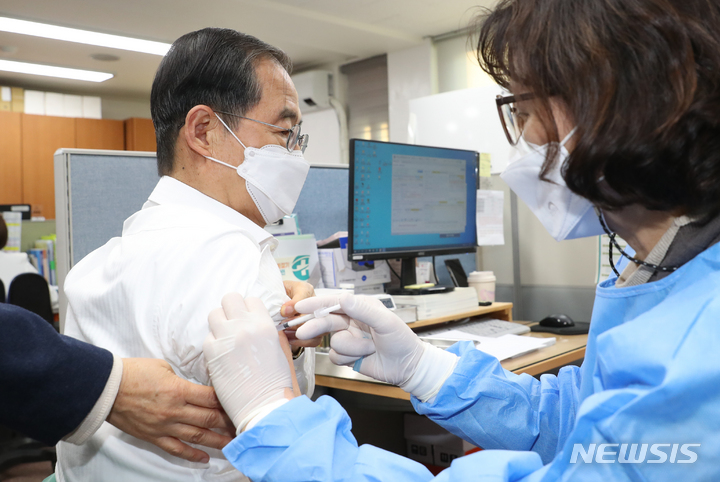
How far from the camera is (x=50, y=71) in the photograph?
5.82m

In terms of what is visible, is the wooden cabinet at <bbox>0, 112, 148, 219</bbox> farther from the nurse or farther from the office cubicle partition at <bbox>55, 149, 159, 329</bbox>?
the nurse

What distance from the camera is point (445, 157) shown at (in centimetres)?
194

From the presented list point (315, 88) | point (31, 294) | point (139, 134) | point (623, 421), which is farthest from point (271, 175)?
point (139, 134)

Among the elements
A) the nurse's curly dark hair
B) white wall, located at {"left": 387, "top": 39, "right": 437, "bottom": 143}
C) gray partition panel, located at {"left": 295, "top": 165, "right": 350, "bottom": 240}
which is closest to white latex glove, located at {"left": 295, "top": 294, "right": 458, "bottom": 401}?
the nurse's curly dark hair

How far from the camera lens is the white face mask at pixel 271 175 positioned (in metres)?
1.07

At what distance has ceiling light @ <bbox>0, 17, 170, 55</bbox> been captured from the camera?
4.61 meters

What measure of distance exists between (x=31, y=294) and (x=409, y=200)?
2133 millimetres

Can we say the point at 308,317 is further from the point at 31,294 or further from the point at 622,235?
the point at 31,294

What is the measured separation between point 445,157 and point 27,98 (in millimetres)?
6064

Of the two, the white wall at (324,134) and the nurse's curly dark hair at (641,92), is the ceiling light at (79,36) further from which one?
the nurse's curly dark hair at (641,92)

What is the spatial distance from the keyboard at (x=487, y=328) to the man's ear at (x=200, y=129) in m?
0.85

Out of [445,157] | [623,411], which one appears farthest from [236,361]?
→ [445,157]

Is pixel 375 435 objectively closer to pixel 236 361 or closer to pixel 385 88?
pixel 236 361

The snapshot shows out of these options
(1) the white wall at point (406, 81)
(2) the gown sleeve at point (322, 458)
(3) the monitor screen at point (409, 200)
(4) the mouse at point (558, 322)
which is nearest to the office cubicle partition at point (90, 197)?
(3) the monitor screen at point (409, 200)
